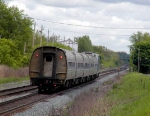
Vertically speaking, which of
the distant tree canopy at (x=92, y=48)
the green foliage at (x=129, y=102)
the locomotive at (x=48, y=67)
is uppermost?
the distant tree canopy at (x=92, y=48)

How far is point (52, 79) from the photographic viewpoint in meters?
27.2

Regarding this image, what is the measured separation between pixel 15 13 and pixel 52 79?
3849 cm

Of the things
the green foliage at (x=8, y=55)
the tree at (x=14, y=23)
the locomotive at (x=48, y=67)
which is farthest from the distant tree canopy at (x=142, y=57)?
the locomotive at (x=48, y=67)

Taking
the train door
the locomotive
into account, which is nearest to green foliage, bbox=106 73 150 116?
the locomotive

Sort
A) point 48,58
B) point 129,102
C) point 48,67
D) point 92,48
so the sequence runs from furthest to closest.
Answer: point 92,48 < point 48,58 < point 48,67 < point 129,102

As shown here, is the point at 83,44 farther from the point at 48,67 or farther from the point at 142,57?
the point at 48,67

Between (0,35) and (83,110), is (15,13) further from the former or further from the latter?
(83,110)

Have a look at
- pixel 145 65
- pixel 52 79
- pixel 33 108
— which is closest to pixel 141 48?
pixel 145 65

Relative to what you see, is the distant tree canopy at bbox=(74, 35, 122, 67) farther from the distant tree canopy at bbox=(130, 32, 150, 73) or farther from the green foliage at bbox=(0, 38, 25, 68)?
the green foliage at bbox=(0, 38, 25, 68)

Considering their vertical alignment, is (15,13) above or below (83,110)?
above

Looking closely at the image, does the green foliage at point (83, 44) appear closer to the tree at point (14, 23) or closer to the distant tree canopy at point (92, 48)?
the distant tree canopy at point (92, 48)

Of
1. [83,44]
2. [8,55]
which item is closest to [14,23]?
[8,55]

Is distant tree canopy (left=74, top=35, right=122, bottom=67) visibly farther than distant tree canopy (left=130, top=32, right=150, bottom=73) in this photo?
Yes

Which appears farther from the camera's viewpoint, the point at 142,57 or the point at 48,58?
the point at 142,57
